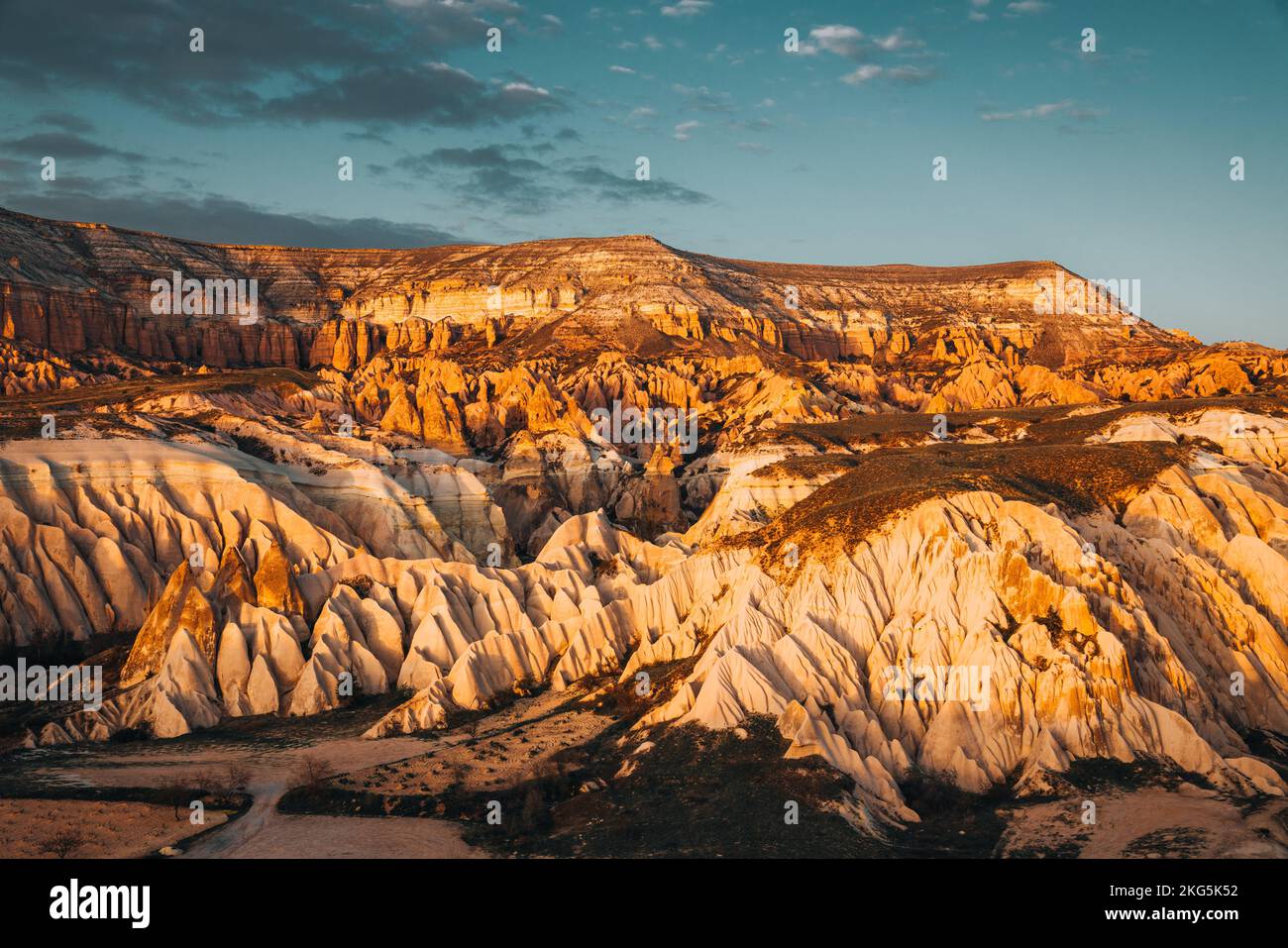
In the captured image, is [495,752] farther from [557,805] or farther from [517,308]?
[517,308]

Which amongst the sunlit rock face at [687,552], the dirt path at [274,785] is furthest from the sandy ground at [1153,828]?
the dirt path at [274,785]

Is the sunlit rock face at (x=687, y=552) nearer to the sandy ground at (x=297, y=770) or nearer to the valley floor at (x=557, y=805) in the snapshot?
the valley floor at (x=557, y=805)

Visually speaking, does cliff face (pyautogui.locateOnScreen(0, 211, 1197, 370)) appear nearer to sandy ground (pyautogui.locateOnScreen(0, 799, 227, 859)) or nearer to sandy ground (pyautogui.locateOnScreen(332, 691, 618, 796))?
sandy ground (pyautogui.locateOnScreen(332, 691, 618, 796))

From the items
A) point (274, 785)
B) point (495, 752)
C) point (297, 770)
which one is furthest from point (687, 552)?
point (274, 785)

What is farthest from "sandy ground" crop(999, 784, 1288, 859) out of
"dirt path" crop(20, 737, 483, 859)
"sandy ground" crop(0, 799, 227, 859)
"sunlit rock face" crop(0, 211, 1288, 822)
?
"sandy ground" crop(0, 799, 227, 859)

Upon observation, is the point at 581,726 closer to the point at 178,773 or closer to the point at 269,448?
the point at 178,773

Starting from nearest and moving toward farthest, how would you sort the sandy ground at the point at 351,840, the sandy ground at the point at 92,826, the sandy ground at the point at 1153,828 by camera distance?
the sandy ground at the point at 1153,828 → the sandy ground at the point at 351,840 → the sandy ground at the point at 92,826
